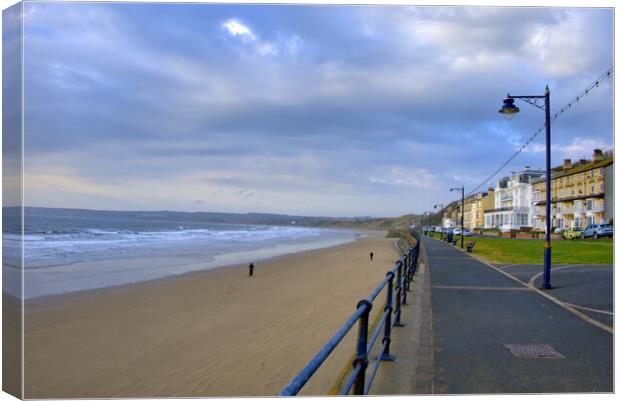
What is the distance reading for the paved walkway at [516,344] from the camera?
4961 mm

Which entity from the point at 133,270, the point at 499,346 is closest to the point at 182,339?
the point at 499,346

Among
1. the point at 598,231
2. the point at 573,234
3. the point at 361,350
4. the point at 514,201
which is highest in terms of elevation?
the point at 514,201

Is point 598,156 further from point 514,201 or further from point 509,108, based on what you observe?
point 509,108

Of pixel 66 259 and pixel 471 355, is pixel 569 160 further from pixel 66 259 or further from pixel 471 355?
pixel 471 355

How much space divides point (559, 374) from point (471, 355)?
0.92 meters

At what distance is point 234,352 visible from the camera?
27.7ft

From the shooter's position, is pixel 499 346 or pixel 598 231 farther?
pixel 598 231

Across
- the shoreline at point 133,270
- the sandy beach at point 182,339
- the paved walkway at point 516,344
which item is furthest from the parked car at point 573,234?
the paved walkway at point 516,344

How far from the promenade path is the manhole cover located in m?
0.01

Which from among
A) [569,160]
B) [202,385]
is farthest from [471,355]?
[569,160]

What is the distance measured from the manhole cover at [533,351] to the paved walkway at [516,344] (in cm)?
1

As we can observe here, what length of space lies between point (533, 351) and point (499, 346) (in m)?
0.38

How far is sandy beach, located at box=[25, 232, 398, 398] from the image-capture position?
7.03m

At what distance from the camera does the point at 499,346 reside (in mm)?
6297
